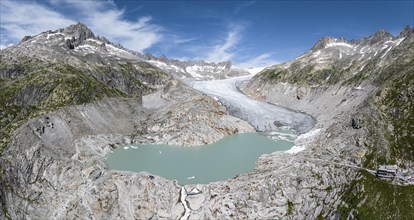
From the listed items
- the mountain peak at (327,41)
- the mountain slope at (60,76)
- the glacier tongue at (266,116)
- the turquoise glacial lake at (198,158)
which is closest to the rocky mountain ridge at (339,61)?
the mountain peak at (327,41)

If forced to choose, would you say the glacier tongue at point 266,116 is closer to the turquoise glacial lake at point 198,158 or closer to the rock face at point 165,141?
the rock face at point 165,141

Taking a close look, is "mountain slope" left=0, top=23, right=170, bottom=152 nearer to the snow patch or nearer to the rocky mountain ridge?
the rocky mountain ridge

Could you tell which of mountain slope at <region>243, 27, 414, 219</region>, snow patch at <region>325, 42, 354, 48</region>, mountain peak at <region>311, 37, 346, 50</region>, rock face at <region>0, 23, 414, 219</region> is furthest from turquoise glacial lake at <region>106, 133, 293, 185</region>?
mountain peak at <region>311, 37, 346, 50</region>

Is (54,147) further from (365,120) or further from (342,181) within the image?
(365,120)

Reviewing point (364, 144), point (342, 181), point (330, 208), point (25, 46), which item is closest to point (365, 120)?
point (364, 144)

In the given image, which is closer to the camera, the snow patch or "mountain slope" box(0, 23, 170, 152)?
"mountain slope" box(0, 23, 170, 152)
